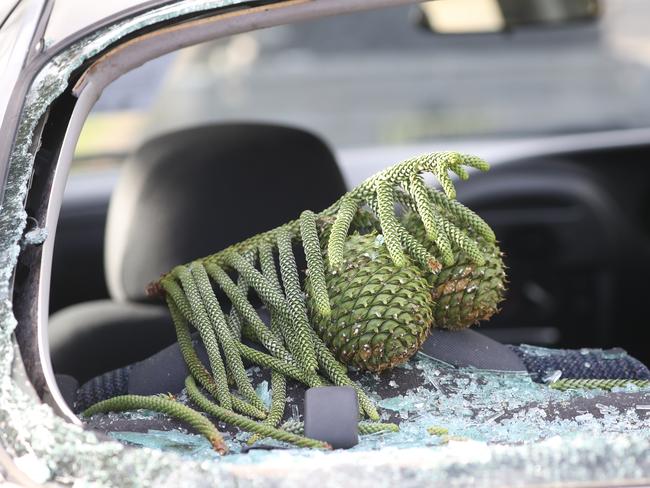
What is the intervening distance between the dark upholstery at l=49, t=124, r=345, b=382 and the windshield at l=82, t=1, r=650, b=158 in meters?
5.37

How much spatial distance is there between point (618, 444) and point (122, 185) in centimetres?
164

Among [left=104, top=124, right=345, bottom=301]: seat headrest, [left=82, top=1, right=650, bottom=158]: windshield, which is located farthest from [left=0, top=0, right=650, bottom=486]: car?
[left=82, top=1, right=650, bottom=158]: windshield

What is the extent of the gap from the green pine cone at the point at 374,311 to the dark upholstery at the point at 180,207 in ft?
2.68

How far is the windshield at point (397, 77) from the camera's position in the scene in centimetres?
897

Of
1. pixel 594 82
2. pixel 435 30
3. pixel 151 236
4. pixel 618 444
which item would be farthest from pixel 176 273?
pixel 594 82

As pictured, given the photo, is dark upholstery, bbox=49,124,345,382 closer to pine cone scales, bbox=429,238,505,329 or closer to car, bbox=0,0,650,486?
car, bbox=0,0,650,486

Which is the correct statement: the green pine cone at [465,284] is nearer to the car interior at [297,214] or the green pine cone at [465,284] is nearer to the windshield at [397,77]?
the car interior at [297,214]

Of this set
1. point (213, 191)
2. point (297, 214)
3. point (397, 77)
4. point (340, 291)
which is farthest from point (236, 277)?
point (397, 77)

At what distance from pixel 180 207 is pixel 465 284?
1013 millimetres

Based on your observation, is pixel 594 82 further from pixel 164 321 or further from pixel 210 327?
pixel 210 327

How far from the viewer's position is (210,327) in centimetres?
125

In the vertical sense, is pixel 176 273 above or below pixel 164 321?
above

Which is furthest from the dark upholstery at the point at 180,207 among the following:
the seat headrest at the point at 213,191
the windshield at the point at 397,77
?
the windshield at the point at 397,77

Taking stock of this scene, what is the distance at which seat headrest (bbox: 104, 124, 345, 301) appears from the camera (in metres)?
2.07
